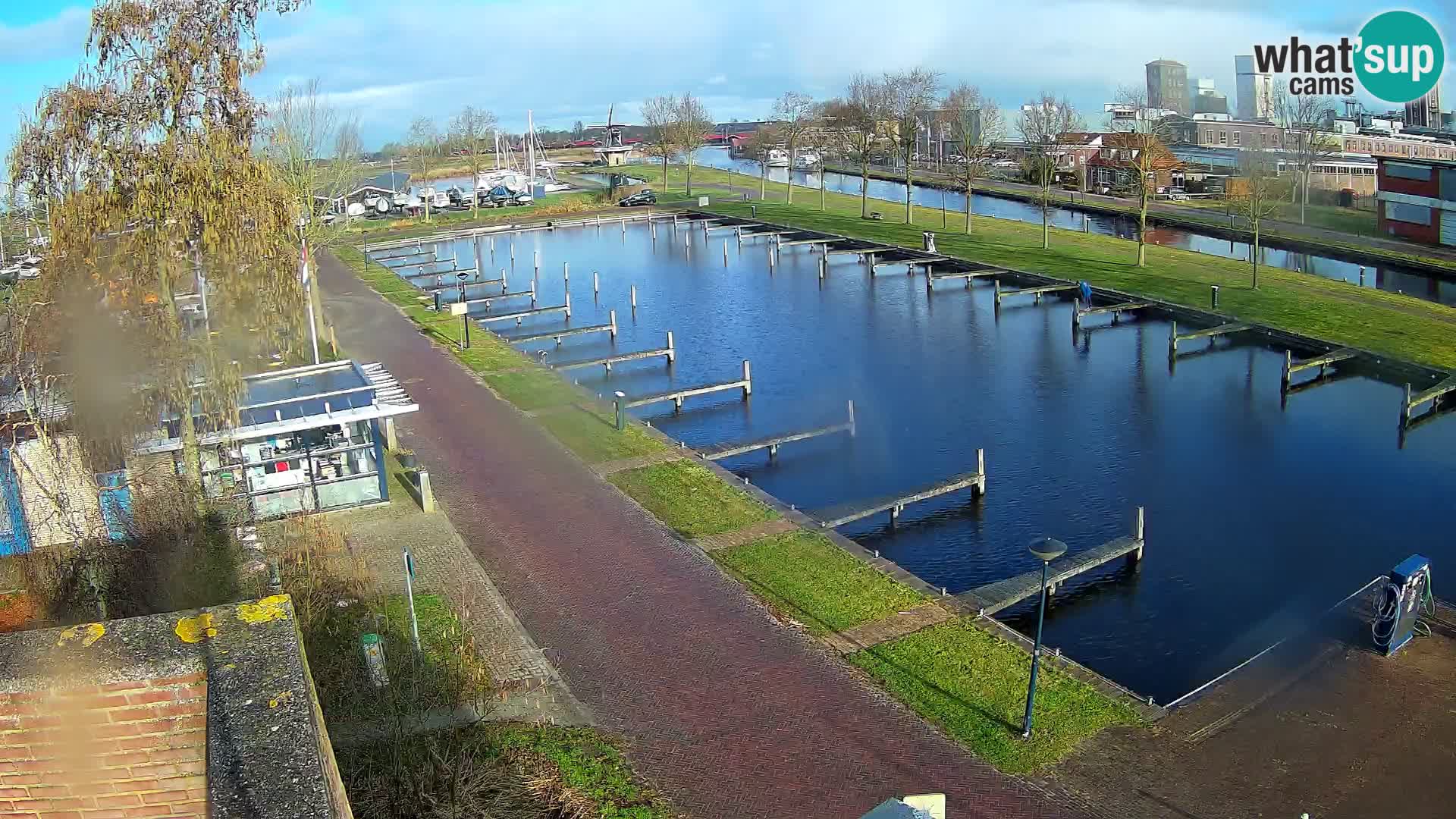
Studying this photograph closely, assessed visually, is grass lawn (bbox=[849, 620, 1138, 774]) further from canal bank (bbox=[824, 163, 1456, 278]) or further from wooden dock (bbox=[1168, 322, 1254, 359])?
canal bank (bbox=[824, 163, 1456, 278])

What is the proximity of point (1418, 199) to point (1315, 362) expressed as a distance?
79.3 feet

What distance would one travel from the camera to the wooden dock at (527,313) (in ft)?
131

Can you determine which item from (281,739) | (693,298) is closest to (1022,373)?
(693,298)

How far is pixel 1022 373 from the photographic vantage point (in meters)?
32.0

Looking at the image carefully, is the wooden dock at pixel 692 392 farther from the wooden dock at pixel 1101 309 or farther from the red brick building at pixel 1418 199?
the red brick building at pixel 1418 199

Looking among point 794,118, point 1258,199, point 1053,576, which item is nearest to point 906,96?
point 794,118

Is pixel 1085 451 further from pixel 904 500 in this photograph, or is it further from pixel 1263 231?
pixel 1263 231

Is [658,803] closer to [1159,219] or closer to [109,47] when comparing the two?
[109,47]

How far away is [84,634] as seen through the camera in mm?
6352

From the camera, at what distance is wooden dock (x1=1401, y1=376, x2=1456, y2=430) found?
2705 centimetres

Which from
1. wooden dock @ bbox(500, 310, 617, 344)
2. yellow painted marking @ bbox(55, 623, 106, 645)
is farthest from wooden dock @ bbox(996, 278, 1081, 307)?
yellow painted marking @ bbox(55, 623, 106, 645)

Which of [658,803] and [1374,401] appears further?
[1374,401]

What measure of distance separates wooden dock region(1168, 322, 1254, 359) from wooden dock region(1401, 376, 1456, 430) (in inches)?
236

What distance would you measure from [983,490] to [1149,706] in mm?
9014
